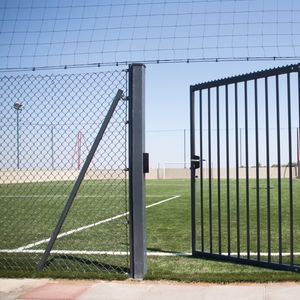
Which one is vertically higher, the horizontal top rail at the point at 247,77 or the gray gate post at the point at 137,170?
the horizontal top rail at the point at 247,77

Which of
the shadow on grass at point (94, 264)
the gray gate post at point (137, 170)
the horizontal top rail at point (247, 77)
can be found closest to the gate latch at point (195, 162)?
the horizontal top rail at point (247, 77)

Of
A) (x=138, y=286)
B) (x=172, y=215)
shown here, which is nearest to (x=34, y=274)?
(x=138, y=286)

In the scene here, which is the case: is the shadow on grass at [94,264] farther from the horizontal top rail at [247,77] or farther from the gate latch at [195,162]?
the horizontal top rail at [247,77]

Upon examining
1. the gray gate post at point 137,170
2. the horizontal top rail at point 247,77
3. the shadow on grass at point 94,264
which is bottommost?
the shadow on grass at point 94,264

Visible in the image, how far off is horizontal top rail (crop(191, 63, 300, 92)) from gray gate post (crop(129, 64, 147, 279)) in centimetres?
111

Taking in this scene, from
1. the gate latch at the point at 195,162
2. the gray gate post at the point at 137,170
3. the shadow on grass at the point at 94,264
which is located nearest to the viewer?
the gray gate post at the point at 137,170

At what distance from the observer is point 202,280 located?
4691mm

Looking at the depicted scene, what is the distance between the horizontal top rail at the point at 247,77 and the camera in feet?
16.4

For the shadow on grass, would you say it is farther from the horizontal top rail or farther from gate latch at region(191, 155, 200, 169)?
the horizontal top rail

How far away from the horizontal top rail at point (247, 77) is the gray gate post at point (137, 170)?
3.63 feet

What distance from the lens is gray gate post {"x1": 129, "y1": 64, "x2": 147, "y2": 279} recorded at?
4.92 metres

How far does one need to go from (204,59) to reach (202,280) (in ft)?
9.69

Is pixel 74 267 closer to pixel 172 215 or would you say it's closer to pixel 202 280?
pixel 202 280

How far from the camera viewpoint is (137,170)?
4.98m
